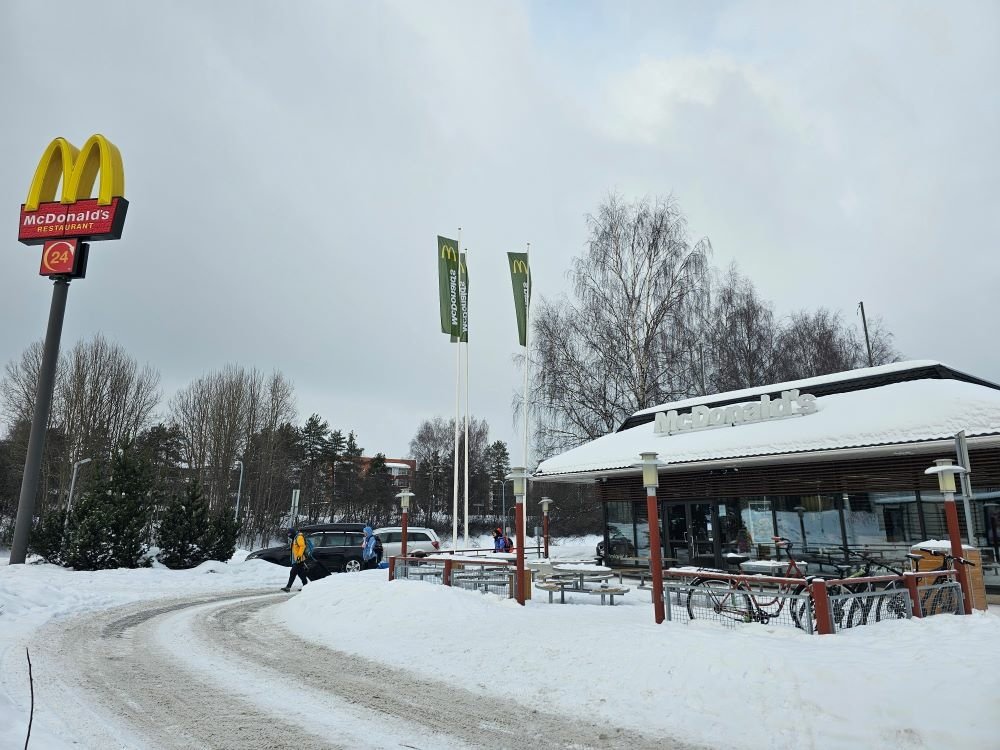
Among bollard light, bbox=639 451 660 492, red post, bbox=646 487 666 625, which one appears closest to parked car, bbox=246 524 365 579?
red post, bbox=646 487 666 625

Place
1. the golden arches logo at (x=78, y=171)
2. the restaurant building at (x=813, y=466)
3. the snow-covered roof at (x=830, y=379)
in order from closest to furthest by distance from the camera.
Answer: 1. the restaurant building at (x=813, y=466)
2. the snow-covered roof at (x=830, y=379)
3. the golden arches logo at (x=78, y=171)

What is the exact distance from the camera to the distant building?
71.6 m

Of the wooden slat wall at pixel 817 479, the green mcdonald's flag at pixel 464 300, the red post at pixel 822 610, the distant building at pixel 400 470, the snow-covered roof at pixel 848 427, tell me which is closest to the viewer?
the red post at pixel 822 610

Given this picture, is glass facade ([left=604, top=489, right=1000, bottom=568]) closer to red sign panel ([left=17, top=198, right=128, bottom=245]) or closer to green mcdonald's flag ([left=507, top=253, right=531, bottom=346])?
green mcdonald's flag ([left=507, top=253, right=531, bottom=346])

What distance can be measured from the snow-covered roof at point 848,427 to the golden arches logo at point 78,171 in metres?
17.3

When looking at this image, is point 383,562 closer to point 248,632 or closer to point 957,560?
point 248,632

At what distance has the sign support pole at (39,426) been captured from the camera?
19.1 m

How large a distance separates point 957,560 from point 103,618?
14.4 metres

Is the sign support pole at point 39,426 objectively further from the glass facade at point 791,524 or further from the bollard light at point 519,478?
the glass facade at point 791,524

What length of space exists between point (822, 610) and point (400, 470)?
93.3m

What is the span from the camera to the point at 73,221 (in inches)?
818

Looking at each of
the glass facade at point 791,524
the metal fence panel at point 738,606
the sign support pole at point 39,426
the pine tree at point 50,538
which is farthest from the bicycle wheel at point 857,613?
the pine tree at point 50,538

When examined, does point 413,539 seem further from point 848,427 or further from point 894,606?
point 894,606

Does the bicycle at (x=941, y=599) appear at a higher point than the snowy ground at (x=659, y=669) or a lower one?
Answer: higher
